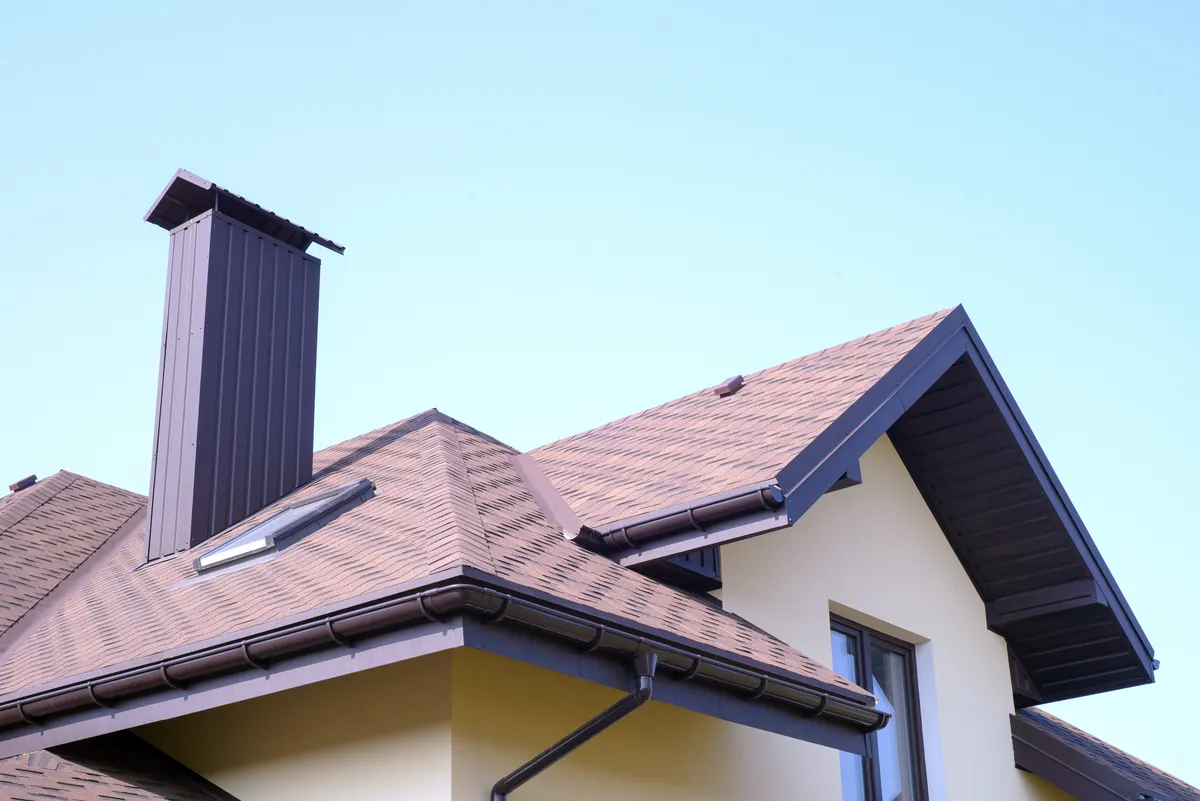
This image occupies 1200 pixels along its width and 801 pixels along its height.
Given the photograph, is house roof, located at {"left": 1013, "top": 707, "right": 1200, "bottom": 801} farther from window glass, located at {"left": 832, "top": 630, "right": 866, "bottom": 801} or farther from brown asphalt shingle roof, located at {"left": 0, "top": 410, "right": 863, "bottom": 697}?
brown asphalt shingle roof, located at {"left": 0, "top": 410, "right": 863, "bottom": 697}

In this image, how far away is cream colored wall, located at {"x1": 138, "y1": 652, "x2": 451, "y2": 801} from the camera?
20.1ft

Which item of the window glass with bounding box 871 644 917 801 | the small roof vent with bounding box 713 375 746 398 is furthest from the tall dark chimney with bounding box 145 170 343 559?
the window glass with bounding box 871 644 917 801

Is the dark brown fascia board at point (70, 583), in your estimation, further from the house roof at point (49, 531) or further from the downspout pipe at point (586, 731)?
the downspout pipe at point (586, 731)

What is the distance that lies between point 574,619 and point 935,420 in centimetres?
546

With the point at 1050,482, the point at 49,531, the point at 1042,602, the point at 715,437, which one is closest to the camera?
the point at 715,437

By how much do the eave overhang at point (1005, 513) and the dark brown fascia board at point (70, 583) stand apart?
125 inches

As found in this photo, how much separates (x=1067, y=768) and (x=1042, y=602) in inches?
51.7

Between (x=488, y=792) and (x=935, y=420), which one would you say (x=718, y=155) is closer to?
(x=935, y=420)

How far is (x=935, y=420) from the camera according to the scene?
10.6m

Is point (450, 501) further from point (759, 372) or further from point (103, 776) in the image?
point (759, 372)

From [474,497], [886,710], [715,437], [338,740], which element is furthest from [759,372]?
[338,740]

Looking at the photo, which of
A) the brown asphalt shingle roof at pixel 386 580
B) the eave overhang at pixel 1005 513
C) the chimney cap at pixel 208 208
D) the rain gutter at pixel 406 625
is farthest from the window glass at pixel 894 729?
the chimney cap at pixel 208 208

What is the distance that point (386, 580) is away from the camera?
19.5ft

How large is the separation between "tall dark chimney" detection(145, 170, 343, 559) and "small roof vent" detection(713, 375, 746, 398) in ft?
9.78
